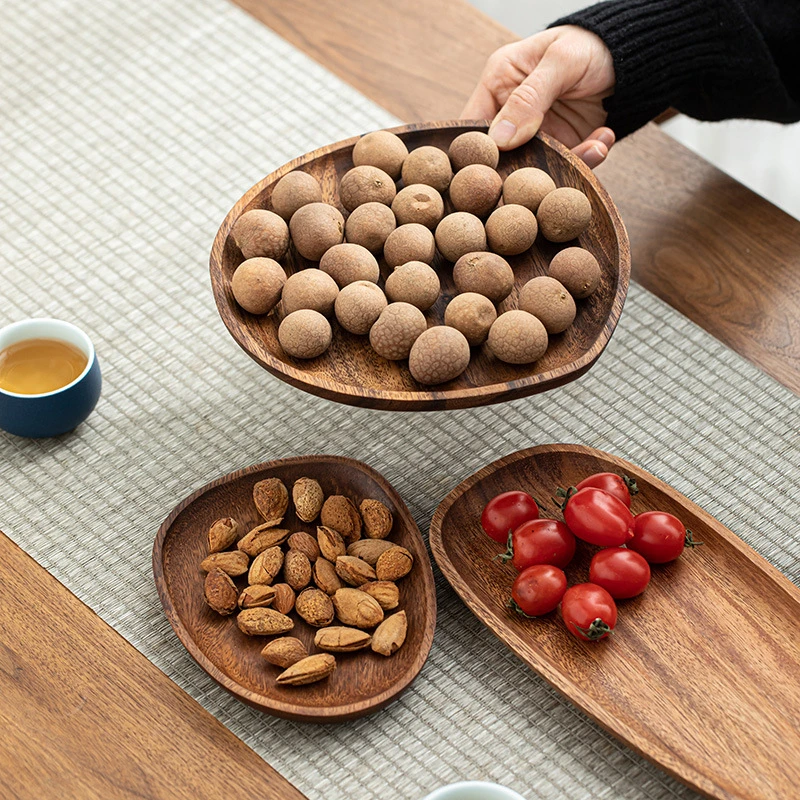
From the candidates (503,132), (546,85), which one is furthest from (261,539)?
(546,85)

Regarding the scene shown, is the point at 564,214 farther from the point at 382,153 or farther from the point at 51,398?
the point at 51,398

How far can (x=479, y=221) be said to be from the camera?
1.01 m

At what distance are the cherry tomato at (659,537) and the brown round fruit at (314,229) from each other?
15.2 inches

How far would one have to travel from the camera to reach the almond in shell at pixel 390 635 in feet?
2.85

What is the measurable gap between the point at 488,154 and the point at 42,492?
564 millimetres

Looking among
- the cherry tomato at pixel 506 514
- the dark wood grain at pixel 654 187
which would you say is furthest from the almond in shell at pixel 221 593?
the dark wood grain at pixel 654 187

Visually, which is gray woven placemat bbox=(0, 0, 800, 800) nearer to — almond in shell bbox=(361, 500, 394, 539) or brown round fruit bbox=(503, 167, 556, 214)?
almond in shell bbox=(361, 500, 394, 539)

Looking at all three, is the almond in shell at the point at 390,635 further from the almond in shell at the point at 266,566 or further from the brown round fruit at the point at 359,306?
the brown round fruit at the point at 359,306

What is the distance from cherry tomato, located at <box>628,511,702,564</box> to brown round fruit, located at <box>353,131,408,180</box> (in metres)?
0.43

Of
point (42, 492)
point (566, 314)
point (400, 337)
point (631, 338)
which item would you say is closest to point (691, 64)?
point (631, 338)

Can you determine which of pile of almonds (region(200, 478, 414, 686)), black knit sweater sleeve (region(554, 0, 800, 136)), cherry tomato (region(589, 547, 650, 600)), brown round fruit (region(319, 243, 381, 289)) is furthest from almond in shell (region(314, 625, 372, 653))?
black knit sweater sleeve (region(554, 0, 800, 136))

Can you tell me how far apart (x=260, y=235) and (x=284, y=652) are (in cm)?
38

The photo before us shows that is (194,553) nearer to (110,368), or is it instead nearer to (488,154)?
(110,368)

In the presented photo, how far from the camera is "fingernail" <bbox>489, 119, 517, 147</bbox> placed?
3.59ft
